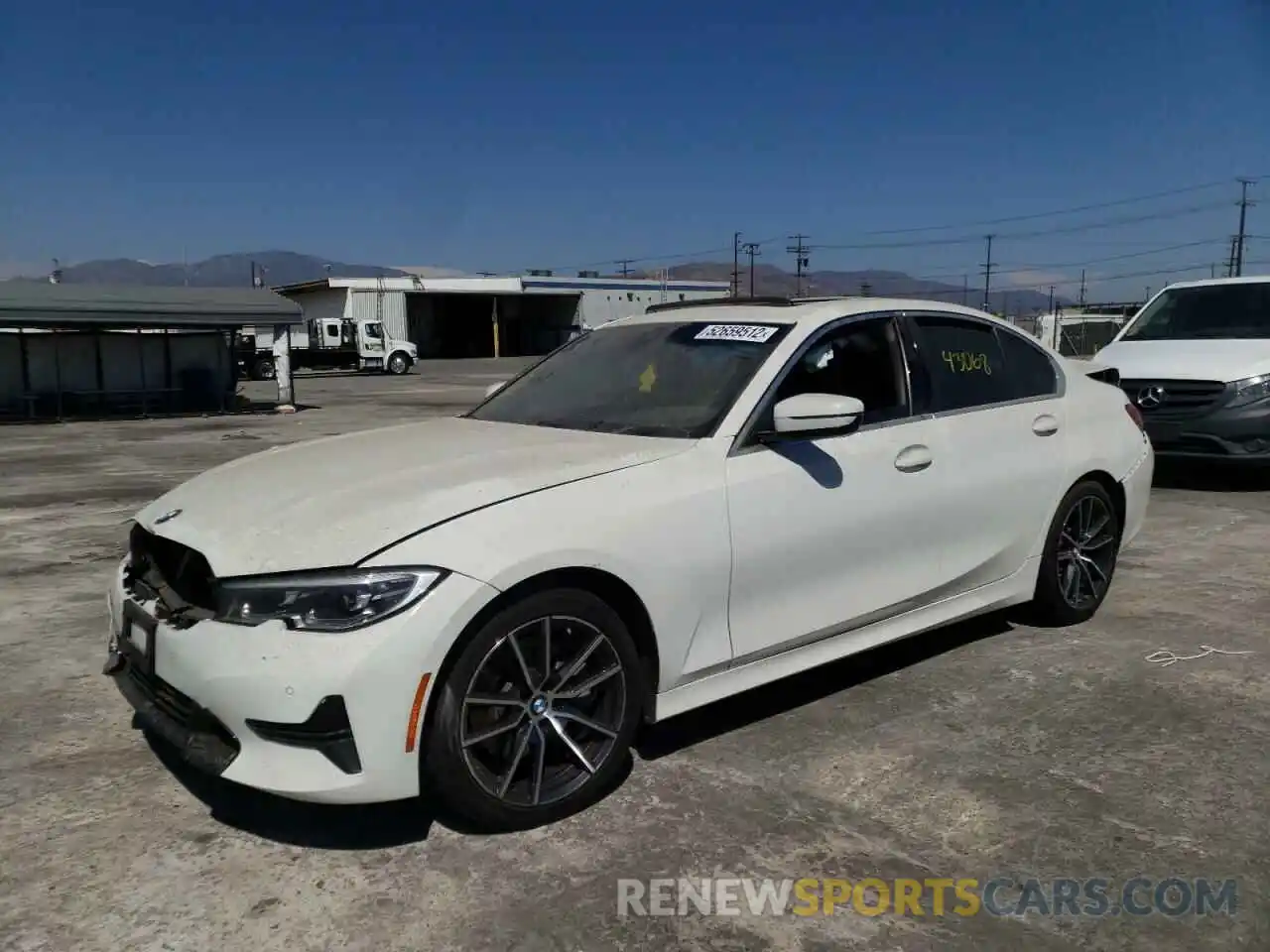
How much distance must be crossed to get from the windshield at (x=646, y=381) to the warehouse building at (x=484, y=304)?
5585cm

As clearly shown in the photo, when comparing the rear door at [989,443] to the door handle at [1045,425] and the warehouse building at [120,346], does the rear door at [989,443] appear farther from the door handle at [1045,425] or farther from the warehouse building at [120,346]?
the warehouse building at [120,346]

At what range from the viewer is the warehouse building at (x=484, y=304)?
59344mm

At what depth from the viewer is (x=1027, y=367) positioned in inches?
195

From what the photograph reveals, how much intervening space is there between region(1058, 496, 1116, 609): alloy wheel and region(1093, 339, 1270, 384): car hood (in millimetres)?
4515

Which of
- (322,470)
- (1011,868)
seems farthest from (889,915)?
(322,470)

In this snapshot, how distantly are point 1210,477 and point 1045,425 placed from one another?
22.1ft

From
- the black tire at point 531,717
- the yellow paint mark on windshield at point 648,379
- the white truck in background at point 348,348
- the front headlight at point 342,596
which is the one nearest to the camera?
the front headlight at point 342,596

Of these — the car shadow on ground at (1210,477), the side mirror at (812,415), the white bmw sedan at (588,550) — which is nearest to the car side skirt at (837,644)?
the white bmw sedan at (588,550)

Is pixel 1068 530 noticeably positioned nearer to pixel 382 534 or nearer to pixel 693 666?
pixel 693 666

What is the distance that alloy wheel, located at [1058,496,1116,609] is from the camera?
499 cm

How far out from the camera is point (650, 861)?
2939 millimetres

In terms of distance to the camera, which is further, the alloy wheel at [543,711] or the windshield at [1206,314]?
the windshield at [1206,314]
